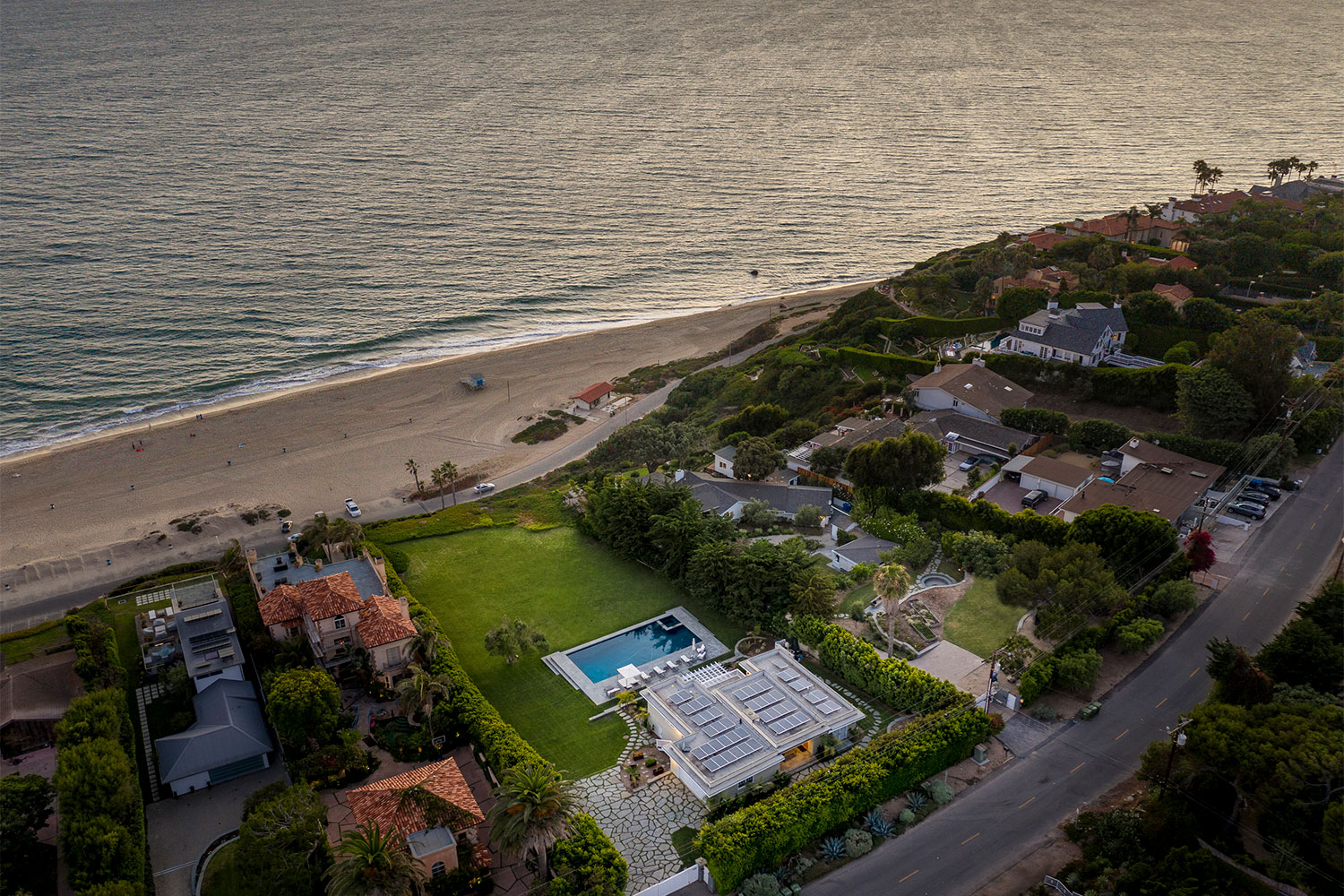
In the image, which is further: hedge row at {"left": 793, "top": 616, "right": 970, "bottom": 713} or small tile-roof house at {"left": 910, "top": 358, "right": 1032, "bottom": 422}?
small tile-roof house at {"left": 910, "top": 358, "right": 1032, "bottom": 422}

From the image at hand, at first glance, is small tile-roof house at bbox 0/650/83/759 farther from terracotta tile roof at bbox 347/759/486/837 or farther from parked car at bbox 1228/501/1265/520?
parked car at bbox 1228/501/1265/520

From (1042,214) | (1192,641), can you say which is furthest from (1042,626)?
(1042,214)

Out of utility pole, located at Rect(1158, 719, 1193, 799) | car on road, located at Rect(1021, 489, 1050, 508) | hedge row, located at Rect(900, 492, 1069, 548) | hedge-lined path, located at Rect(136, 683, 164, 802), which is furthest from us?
car on road, located at Rect(1021, 489, 1050, 508)

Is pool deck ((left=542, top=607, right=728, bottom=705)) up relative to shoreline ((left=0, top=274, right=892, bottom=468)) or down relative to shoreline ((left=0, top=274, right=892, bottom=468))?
down

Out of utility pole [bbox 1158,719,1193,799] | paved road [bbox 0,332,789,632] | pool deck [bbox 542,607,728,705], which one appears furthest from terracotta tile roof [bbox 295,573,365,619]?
utility pole [bbox 1158,719,1193,799]

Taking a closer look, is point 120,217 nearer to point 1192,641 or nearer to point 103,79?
point 103,79

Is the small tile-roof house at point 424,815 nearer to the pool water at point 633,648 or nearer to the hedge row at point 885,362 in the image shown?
the pool water at point 633,648

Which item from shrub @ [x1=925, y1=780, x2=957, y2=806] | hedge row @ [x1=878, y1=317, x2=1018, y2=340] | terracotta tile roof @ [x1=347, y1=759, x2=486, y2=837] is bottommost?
shrub @ [x1=925, y1=780, x2=957, y2=806]

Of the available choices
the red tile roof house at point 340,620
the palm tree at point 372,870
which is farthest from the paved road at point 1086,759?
the red tile roof house at point 340,620
